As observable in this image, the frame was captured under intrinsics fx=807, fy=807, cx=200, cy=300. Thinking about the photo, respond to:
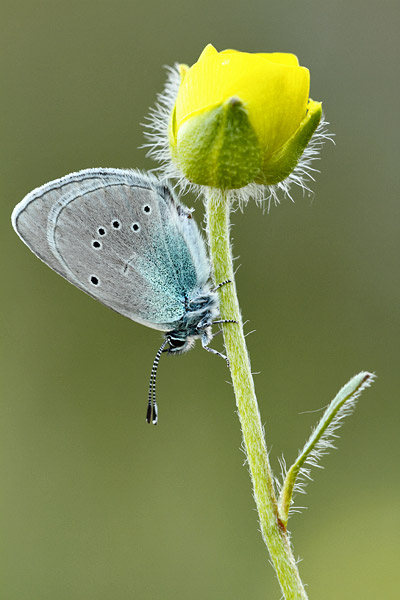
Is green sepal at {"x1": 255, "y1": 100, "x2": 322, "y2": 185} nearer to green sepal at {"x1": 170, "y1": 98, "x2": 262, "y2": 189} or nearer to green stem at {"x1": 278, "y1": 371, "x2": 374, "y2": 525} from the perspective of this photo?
green sepal at {"x1": 170, "y1": 98, "x2": 262, "y2": 189}

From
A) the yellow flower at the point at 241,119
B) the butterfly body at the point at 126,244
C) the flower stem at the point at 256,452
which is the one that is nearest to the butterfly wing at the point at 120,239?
the butterfly body at the point at 126,244

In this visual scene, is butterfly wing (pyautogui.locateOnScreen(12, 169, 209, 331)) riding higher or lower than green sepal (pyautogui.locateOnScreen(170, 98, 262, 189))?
lower

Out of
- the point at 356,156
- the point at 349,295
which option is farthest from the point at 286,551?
the point at 356,156

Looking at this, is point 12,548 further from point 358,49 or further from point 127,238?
point 358,49

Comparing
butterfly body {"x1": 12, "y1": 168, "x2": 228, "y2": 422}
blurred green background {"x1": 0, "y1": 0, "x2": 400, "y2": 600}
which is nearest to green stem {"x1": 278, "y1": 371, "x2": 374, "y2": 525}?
butterfly body {"x1": 12, "y1": 168, "x2": 228, "y2": 422}

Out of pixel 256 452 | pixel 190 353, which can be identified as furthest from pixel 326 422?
pixel 190 353
